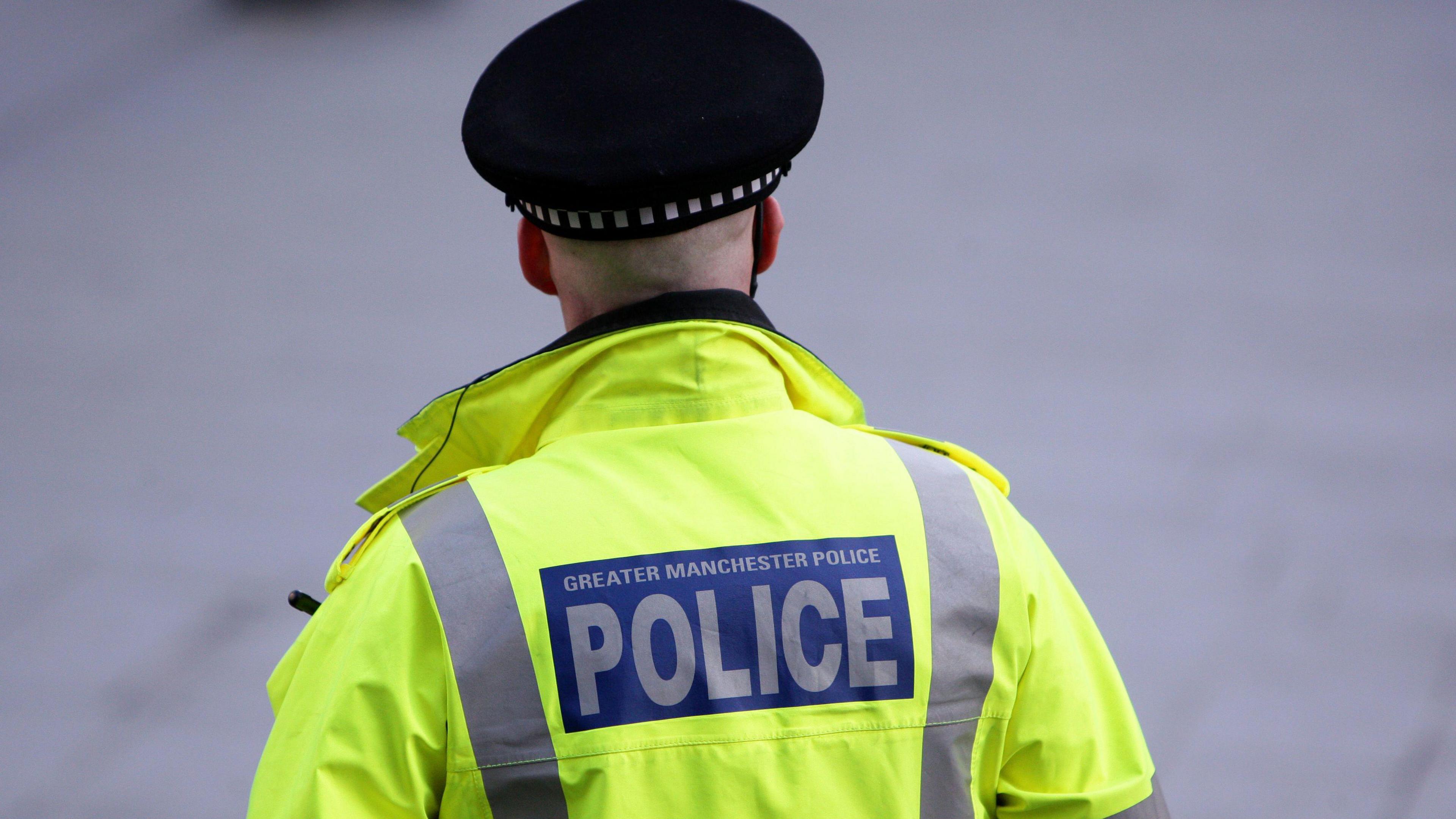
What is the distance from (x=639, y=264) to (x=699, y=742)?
321 millimetres

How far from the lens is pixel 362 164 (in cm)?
194

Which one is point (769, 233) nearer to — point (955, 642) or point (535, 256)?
point (535, 256)

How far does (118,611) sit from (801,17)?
1.62m

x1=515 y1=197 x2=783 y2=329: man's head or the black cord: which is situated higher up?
x1=515 y1=197 x2=783 y2=329: man's head

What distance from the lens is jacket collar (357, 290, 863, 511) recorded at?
→ 73 cm

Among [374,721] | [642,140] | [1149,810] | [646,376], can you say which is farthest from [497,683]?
[1149,810]

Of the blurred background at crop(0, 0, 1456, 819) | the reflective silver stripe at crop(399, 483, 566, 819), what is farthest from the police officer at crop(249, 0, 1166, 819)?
the blurred background at crop(0, 0, 1456, 819)

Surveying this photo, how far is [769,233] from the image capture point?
0.83 m

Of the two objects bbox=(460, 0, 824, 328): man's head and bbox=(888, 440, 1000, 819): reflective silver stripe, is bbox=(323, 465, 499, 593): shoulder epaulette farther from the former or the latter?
bbox=(888, 440, 1000, 819): reflective silver stripe

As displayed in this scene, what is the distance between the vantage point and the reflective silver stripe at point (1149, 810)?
2.48 ft

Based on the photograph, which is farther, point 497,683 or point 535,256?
point 535,256

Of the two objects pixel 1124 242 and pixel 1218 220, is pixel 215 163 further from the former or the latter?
pixel 1218 220

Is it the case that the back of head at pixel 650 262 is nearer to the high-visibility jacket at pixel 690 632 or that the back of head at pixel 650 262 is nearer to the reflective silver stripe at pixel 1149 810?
the high-visibility jacket at pixel 690 632

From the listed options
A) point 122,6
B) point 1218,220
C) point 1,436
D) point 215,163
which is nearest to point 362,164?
point 215,163
